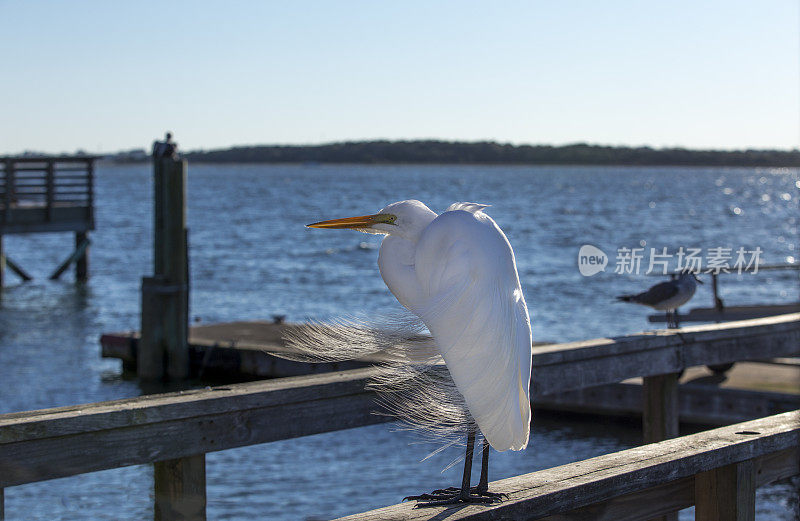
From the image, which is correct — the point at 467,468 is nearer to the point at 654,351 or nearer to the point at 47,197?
the point at 654,351

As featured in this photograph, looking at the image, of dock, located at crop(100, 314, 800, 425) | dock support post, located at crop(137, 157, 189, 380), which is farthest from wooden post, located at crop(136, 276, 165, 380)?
dock, located at crop(100, 314, 800, 425)

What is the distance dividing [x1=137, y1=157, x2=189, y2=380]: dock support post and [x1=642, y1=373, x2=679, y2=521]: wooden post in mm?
6903

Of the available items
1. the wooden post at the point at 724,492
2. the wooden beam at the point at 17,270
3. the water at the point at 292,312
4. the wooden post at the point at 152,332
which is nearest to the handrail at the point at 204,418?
the wooden post at the point at 724,492

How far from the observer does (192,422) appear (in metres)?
2.75

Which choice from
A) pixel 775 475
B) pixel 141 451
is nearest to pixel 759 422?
pixel 775 475

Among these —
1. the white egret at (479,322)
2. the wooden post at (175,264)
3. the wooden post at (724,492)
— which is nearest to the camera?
the white egret at (479,322)

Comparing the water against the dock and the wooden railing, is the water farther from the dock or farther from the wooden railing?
the wooden railing

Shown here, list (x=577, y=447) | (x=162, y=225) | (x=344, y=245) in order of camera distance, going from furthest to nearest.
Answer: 1. (x=344, y=245)
2. (x=162, y=225)
3. (x=577, y=447)

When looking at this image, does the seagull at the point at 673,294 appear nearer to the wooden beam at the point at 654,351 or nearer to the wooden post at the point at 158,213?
the wooden beam at the point at 654,351

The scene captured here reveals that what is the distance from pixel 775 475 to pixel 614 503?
0.88 meters

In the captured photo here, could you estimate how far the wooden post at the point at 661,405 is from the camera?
4.57 metres

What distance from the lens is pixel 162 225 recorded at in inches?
410

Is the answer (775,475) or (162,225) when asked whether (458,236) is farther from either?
(162,225)

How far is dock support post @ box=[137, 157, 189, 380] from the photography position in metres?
10.4
